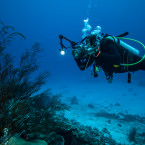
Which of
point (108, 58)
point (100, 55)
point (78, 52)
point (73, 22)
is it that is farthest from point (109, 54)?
point (73, 22)

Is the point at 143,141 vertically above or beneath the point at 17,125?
above

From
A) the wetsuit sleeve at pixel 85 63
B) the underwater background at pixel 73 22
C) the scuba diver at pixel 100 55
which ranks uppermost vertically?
the underwater background at pixel 73 22

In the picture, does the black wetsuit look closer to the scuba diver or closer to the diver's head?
the scuba diver

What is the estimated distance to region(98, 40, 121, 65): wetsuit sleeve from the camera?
11.1 feet

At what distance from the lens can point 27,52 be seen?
5148 mm

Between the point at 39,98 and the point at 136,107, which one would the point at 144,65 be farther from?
Answer: the point at 136,107

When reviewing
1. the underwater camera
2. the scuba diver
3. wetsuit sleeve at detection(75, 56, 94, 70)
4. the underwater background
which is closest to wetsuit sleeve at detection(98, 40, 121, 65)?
the scuba diver

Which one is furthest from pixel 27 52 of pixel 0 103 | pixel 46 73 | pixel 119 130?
pixel 119 130

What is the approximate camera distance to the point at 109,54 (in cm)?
354

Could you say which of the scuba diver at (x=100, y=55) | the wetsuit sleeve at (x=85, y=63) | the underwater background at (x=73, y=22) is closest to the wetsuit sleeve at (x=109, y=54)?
the scuba diver at (x=100, y=55)

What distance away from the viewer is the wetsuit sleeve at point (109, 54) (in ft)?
11.1

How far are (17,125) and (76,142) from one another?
196 centimetres

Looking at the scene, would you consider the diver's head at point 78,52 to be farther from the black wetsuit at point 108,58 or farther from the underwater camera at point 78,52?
the black wetsuit at point 108,58

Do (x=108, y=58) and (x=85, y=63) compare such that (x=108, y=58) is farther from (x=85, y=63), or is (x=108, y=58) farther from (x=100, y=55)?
(x=85, y=63)
